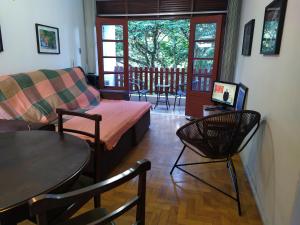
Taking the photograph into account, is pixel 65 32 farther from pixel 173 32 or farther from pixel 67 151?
pixel 173 32

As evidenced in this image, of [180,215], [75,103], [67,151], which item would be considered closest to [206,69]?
[75,103]

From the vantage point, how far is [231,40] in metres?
3.92

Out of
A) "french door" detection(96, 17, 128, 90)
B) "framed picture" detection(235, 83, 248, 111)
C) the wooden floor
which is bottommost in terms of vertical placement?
the wooden floor

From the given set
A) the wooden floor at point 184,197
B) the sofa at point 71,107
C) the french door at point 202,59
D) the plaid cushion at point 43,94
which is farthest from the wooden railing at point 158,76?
the wooden floor at point 184,197

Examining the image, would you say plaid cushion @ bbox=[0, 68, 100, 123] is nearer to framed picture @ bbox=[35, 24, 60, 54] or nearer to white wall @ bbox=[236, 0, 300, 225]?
framed picture @ bbox=[35, 24, 60, 54]

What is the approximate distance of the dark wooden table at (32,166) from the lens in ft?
2.75

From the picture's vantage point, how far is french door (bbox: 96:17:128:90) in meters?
4.25

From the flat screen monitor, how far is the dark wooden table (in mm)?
2127

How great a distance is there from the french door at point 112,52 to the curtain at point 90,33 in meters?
0.36

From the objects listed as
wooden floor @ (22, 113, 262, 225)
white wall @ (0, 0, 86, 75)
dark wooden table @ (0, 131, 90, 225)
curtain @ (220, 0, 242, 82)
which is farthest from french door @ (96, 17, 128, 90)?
dark wooden table @ (0, 131, 90, 225)

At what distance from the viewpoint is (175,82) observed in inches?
222

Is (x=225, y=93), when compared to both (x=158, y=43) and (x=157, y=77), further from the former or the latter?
(x=158, y=43)

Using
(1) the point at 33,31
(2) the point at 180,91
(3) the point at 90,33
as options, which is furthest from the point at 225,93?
(3) the point at 90,33

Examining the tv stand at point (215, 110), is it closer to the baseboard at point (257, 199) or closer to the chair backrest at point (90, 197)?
the baseboard at point (257, 199)
